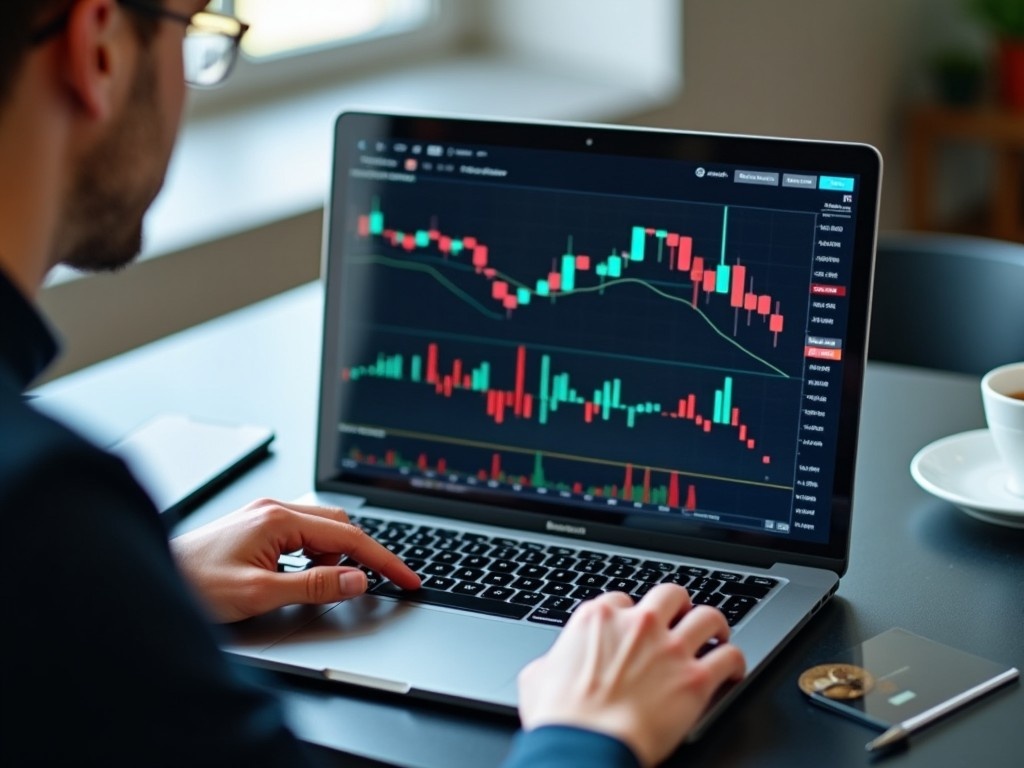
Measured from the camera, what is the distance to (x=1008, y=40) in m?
3.85

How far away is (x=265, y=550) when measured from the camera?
3.40 ft

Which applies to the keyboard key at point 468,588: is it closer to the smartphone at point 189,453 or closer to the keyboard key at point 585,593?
the keyboard key at point 585,593

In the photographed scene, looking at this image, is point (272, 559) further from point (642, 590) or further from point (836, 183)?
point (836, 183)

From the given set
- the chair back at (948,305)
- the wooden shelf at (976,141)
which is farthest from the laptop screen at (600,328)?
the wooden shelf at (976,141)

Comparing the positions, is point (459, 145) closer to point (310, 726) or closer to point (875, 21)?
point (310, 726)

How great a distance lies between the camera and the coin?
899 mm

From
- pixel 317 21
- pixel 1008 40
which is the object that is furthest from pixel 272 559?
pixel 1008 40

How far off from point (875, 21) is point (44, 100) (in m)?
3.55

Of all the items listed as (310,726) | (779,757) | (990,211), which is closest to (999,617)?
(779,757)

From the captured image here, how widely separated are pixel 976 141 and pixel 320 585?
137 inches

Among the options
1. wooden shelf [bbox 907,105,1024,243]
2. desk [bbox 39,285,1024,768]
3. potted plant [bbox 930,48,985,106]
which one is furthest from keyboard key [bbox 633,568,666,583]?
potted plant [bbox 930,48,985,106]

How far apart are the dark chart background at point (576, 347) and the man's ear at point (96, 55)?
435 mm

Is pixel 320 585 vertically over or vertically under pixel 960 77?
under

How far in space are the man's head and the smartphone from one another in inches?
15.3
